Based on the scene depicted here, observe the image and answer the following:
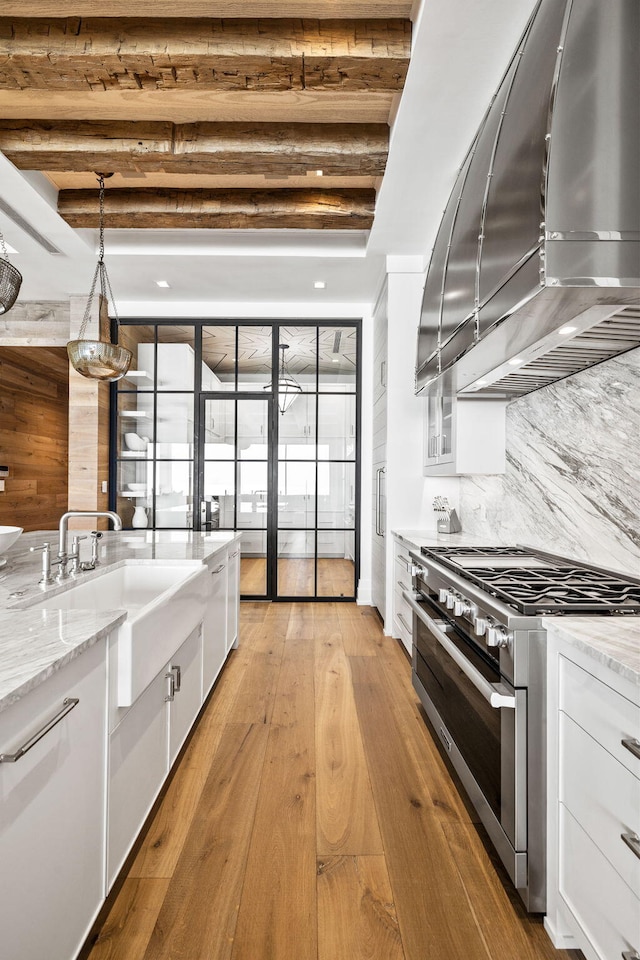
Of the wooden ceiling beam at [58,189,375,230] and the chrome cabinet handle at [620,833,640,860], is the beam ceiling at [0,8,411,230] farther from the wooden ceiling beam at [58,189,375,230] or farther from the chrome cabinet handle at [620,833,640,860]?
the chrome cabinet handle at [620,833,640,860]

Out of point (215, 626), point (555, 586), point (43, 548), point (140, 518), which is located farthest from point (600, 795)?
point (140, 518)

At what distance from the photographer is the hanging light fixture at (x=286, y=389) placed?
17.3ft

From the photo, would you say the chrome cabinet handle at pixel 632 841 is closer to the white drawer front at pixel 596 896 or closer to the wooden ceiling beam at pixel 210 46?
the white drawer front at pixel 596 896

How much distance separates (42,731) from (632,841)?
113 centimetres

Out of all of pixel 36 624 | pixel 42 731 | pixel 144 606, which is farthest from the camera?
pixel 144 606

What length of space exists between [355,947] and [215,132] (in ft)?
11.9

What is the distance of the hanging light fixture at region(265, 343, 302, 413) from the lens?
529cm

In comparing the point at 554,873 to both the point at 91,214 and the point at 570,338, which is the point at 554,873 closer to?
the point at 570,338

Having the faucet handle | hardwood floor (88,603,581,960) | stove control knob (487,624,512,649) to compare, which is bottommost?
hardwood floor (88,603,581,960)

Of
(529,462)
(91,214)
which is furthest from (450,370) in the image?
(91,214)

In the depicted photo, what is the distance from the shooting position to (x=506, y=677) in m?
1.50

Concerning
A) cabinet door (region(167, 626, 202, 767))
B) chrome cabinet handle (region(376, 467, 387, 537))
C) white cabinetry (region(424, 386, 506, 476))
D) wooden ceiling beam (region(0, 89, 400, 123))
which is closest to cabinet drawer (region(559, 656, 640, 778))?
cabinet door (region(167, 626, 202, 767))

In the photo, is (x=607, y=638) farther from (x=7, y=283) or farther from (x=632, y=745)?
(x=7, y=283)

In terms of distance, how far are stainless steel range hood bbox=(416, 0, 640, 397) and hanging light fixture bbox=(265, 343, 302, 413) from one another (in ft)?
10.9
